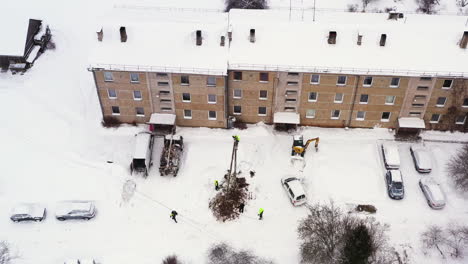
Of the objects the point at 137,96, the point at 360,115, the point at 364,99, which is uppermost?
the point at 364,99

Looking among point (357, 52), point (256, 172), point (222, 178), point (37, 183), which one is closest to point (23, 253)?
point (37, 183)

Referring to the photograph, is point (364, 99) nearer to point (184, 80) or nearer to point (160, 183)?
point (184, 80)

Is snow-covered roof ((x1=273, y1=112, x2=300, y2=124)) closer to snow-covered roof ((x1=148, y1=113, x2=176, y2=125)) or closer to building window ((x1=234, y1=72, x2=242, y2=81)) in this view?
building window ((x1=234, y1=72, x2=242, y2=81))

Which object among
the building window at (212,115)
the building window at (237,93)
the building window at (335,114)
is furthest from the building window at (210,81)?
the building window at (335,114)

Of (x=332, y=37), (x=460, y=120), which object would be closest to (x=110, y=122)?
(x=332, y=37)

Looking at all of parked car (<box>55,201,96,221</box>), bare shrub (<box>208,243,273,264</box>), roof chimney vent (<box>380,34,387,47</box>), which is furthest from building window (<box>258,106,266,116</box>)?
parked car (<box>55,201,96,221</box>)
